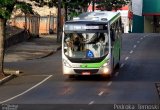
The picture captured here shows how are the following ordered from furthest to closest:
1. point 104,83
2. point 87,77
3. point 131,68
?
point 131,68
point 87,77
point 104,83

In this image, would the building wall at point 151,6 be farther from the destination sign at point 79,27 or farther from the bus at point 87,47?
the destination sign at point 79,27

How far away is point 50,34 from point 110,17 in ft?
129

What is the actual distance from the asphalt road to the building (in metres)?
69.2

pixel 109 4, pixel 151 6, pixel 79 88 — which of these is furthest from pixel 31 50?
pixel 151 6

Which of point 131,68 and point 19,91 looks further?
point 131,68

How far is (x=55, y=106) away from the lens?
2186 centimetres

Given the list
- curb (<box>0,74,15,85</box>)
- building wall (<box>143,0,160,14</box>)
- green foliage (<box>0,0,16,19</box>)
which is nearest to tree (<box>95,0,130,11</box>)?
building wall (<box>143,0,160,14</box>)

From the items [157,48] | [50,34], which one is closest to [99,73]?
[157,48]

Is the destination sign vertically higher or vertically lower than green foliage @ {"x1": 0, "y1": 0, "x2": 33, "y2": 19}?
lower

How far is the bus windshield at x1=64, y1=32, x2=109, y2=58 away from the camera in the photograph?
98.7 feet

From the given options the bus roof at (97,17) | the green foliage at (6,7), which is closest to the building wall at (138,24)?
the bus roof at (97,17)

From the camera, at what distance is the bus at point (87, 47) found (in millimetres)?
29891

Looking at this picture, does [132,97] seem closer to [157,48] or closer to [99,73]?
[99,73]

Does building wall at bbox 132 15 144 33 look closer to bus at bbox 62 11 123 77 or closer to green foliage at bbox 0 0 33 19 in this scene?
bus at bbox 62 11 123 77
